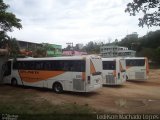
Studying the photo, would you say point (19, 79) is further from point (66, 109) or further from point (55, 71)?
point (66, 109)

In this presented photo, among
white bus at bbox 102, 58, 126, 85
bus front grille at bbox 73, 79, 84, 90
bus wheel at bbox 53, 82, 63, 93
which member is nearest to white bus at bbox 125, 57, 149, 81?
white bus at bbox 102, 58, 126, 85

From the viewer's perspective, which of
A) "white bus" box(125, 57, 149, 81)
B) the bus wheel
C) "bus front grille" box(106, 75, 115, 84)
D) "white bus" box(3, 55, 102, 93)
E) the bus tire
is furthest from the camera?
"white bus" box(125, 57, 149, 81)

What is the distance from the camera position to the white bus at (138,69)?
2828 centimetres

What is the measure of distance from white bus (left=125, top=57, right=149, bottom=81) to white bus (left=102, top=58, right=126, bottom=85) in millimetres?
5491

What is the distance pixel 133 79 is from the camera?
29.0m

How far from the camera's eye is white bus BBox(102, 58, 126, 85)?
890 inches

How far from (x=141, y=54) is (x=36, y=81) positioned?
51.4 metres

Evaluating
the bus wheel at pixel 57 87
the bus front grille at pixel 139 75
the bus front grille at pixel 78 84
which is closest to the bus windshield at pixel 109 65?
the bus wheel at pixel 57 87

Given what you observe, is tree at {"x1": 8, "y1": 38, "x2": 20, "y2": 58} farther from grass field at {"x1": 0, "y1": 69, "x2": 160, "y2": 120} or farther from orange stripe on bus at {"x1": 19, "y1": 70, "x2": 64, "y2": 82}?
grass field at {"x1": 0, "y1": 69, "x2": 160, "y2": 120}

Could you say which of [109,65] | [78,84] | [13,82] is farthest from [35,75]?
[109,65]

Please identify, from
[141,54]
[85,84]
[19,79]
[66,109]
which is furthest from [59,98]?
[141,54]

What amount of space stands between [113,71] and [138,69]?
6.84 metres

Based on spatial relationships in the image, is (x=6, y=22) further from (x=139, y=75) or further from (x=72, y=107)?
(x=139, y=75)

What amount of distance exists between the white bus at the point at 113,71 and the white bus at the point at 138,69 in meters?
5.49
